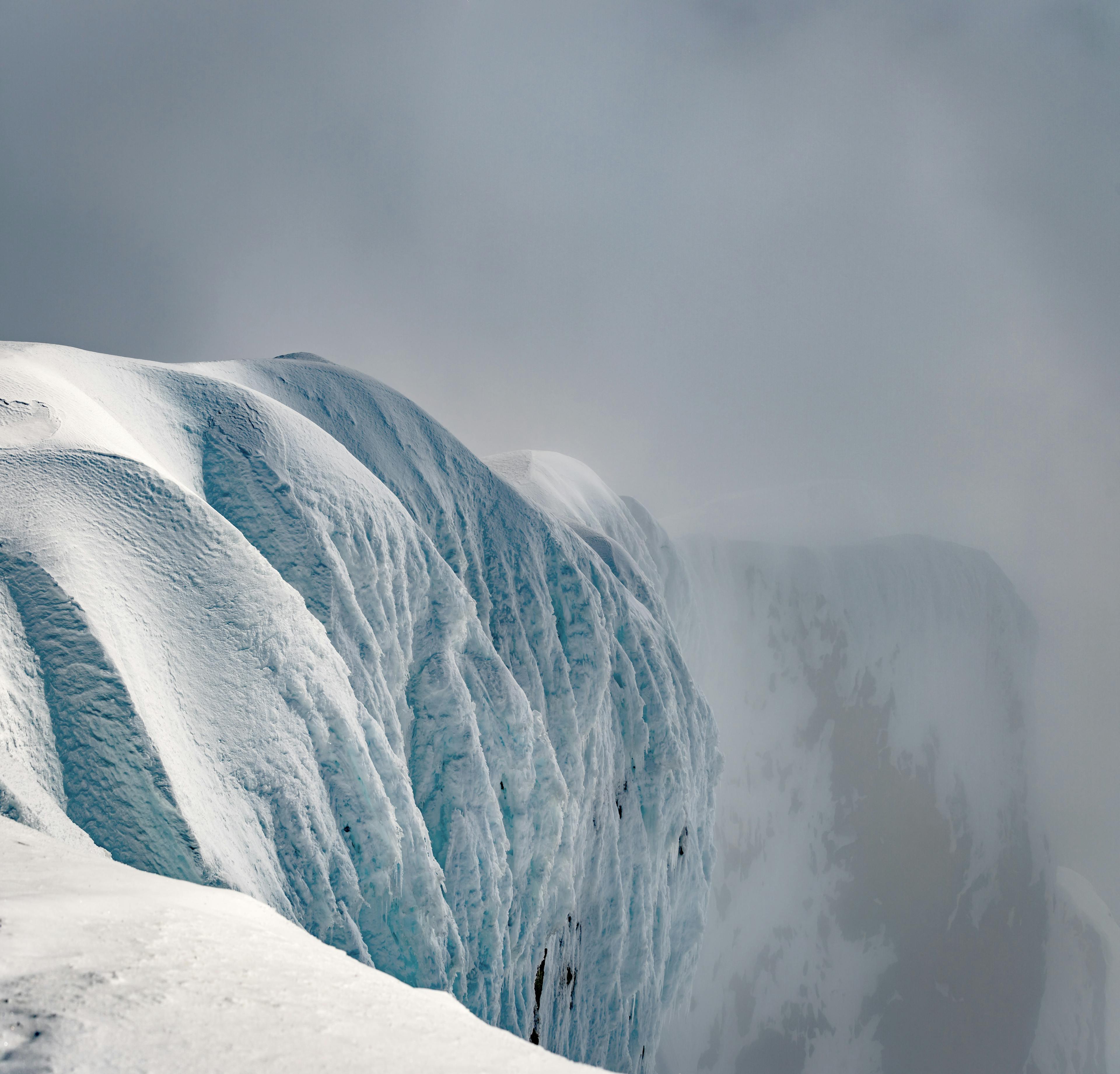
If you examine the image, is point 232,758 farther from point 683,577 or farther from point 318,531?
point 683,577

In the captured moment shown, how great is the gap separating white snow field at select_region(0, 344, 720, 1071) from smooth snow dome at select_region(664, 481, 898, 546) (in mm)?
21194

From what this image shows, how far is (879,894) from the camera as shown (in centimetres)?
2555

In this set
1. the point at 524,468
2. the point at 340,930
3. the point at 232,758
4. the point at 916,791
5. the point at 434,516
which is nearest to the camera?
the point at 232,758

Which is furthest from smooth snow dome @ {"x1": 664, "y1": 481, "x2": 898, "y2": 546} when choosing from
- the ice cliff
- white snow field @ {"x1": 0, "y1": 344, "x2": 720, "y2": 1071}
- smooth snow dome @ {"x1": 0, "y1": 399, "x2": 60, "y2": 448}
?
smooth snow dome @ {"x1": 0, "y1": 399, "x2": 60, "y2": 448}

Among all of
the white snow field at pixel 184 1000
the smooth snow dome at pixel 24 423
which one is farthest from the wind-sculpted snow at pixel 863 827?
the white snow field at pixel 184 1000

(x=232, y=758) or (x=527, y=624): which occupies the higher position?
(x=232, y=758)

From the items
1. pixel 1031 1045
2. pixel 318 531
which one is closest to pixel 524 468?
pixel 318 531

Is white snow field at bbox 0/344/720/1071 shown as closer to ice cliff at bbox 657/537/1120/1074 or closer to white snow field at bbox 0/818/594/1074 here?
white snow field at bbox 0/818/594/1074

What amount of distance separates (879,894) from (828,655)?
8423mm

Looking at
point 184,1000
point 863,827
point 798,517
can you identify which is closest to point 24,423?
point 184,1000

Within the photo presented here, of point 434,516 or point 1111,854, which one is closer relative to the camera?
point 434,516

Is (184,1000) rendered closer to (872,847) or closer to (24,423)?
(24,423)

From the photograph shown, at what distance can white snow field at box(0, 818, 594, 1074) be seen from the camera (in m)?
1.39

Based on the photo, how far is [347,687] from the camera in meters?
4.91
